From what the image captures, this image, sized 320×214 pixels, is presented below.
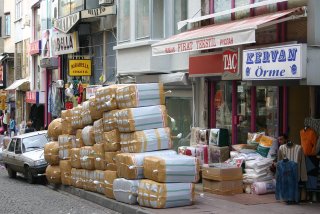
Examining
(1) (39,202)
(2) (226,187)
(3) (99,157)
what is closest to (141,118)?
(3) (99,157)

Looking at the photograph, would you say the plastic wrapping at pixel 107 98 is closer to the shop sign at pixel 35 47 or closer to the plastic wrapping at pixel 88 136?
the plastic wrapping at pixel 88 136

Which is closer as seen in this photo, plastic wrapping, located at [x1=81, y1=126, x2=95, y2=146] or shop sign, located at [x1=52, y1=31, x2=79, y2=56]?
plastic wrapping, located at [x1=81, y1=126, x2=95, y2=146]

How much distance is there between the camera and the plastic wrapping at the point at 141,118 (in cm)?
1316

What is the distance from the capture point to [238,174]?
1396 centimetres

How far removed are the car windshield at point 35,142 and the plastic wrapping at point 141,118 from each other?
299 inches

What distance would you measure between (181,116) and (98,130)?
5.46 metres

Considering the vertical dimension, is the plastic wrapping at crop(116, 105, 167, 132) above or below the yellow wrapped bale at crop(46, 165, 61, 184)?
above

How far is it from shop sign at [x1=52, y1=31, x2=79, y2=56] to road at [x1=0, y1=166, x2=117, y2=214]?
406 inches

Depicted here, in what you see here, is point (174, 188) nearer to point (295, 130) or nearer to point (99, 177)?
point (99, 177)

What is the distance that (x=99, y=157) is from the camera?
14.5 m

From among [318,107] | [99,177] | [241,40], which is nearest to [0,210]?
[99,177]

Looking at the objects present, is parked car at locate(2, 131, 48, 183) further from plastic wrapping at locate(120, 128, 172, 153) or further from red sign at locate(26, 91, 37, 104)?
red sign at locate(26, 91, 37, 104)

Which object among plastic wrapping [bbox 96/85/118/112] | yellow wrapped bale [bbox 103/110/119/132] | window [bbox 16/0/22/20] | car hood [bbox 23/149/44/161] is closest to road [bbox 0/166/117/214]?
car hood [bbox 23/149/44/161]

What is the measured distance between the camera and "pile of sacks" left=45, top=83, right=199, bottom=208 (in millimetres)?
12242
